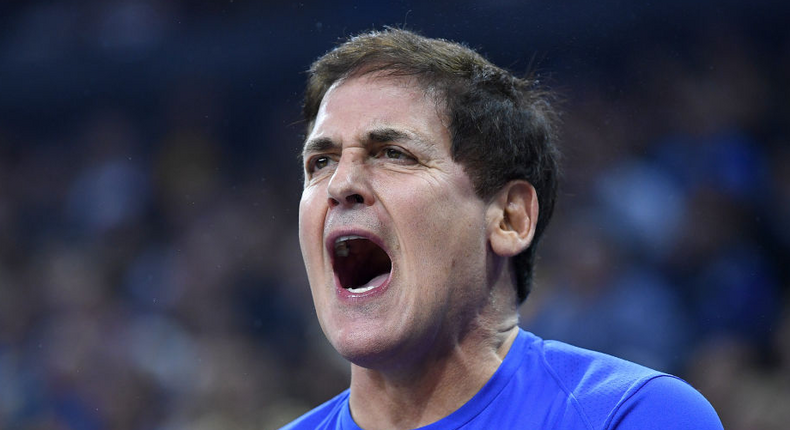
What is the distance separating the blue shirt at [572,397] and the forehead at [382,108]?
0.67 m

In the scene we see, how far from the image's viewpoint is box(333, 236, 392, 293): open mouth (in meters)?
2.71

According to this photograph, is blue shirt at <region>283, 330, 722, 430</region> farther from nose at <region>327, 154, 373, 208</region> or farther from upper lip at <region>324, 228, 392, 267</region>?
nose at <region>327, 154, 373, 208</region>

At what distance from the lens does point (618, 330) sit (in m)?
4.62

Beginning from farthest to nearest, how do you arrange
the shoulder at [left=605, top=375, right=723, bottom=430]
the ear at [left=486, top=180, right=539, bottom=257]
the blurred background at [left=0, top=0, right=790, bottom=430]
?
the blurred background at [left=0, top=0, right=790, bottom=430] < the ear at [left=486, top=180, right=539, bottom=257] < the shoulder at [left=605, top=375, right=723, bottom=430]

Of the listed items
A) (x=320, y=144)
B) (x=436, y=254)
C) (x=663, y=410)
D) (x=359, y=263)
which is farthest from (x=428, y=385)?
(x=320, y=144)

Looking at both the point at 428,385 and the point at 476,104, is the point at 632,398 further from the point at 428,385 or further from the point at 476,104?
the point at 476,104

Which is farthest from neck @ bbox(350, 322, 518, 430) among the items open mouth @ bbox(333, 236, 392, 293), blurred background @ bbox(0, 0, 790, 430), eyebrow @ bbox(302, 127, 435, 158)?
blurred background @ bbox(0, 0, 790, 430)

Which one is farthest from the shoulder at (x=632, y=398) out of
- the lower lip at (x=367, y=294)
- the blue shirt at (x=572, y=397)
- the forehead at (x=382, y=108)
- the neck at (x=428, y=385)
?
the forehead at (x=382, y=108)

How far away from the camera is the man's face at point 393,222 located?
239 centimetres

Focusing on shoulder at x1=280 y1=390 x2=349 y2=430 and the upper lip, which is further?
shoulder at x1=280 y1=390 x2=349 y2=430

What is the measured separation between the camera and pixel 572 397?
2.31 metres

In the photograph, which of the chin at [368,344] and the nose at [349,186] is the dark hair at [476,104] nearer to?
the nose at [349,186]

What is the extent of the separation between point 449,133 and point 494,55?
274 centimetres

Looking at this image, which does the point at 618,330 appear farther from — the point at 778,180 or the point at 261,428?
the point at 261,428
